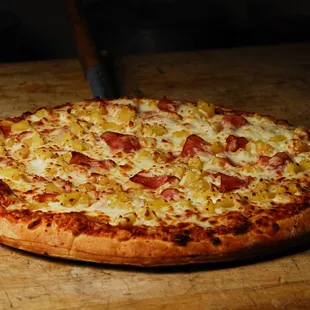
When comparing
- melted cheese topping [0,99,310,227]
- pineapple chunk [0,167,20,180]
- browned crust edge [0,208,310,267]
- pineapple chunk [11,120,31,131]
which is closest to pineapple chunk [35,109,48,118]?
melted cheese topping [0,99,310,227]

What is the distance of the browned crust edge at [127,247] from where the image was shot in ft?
10.6

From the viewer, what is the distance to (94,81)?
505 centimetres

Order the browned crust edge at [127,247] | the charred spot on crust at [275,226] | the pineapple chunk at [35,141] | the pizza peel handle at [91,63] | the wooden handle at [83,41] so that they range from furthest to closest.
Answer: the wooden handle at [83,41]
the pizza peel handle at [91,63]
the pineapple chunk at [35,141]
the charred spot on crust at [275,226]
the browned crust edge at [127,247]

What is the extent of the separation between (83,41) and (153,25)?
2.09 meters

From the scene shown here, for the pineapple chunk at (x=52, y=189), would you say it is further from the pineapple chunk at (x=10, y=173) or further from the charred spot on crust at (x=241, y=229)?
the charred spot on crust at (x=241, y=229)

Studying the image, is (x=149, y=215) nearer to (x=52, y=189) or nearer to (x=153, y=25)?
(x=52, y=189)

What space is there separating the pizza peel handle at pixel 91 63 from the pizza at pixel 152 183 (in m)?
0.52

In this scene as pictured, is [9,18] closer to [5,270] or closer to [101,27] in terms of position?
[101,27]

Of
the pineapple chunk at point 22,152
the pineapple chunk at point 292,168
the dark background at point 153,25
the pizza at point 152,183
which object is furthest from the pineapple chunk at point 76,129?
the dark background at point 153,25

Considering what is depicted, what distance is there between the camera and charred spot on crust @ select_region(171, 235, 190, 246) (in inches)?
127

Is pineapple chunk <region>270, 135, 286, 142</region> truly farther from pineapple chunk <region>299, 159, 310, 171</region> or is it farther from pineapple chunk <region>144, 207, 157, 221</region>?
pineapple chunk <region>144, 207, 157, 221</region>

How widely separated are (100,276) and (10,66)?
2.79 meters

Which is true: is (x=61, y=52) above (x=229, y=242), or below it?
below

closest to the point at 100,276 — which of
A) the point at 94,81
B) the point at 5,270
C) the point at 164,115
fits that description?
the point at 5,270
